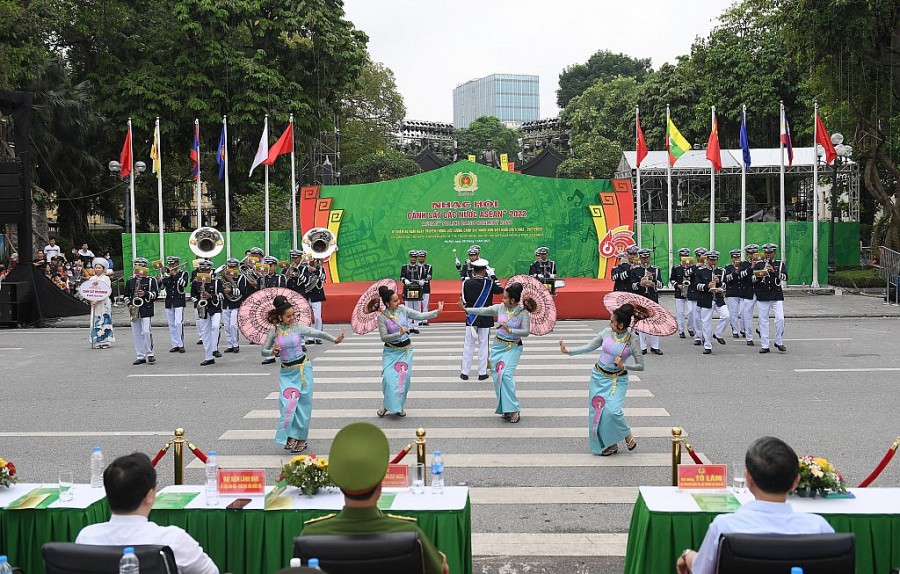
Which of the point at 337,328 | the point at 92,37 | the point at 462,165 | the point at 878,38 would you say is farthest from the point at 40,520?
the point at 92,37

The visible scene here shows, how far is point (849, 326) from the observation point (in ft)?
64.9

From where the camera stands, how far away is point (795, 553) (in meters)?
3.79

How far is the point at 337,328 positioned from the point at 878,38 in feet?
67.0

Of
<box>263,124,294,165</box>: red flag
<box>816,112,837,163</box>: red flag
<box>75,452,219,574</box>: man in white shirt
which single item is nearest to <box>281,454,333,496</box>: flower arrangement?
<box>75,452,219,574</box>: man in white shirt

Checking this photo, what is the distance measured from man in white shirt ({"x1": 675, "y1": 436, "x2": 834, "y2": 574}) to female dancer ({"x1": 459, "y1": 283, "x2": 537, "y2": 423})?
6.50 meters

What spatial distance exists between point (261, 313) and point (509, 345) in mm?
3131

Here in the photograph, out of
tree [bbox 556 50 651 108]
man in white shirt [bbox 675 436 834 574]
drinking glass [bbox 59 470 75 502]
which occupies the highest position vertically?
tree [bbox 556 50 651 108]

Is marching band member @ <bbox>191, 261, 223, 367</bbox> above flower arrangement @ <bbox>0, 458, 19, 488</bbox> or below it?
above

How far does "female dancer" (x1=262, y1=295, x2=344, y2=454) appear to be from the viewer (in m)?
9.51

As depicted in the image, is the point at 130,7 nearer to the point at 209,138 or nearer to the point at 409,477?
the point at 209,138

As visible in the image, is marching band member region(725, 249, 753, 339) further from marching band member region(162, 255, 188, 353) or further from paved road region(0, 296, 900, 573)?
marching band member region(162, 255, 188, 353)

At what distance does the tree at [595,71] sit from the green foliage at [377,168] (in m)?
47.4

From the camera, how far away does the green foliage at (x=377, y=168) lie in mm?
58125

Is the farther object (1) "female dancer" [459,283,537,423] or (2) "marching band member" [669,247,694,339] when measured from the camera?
(2) "marching band member" [669,247,694,339]
